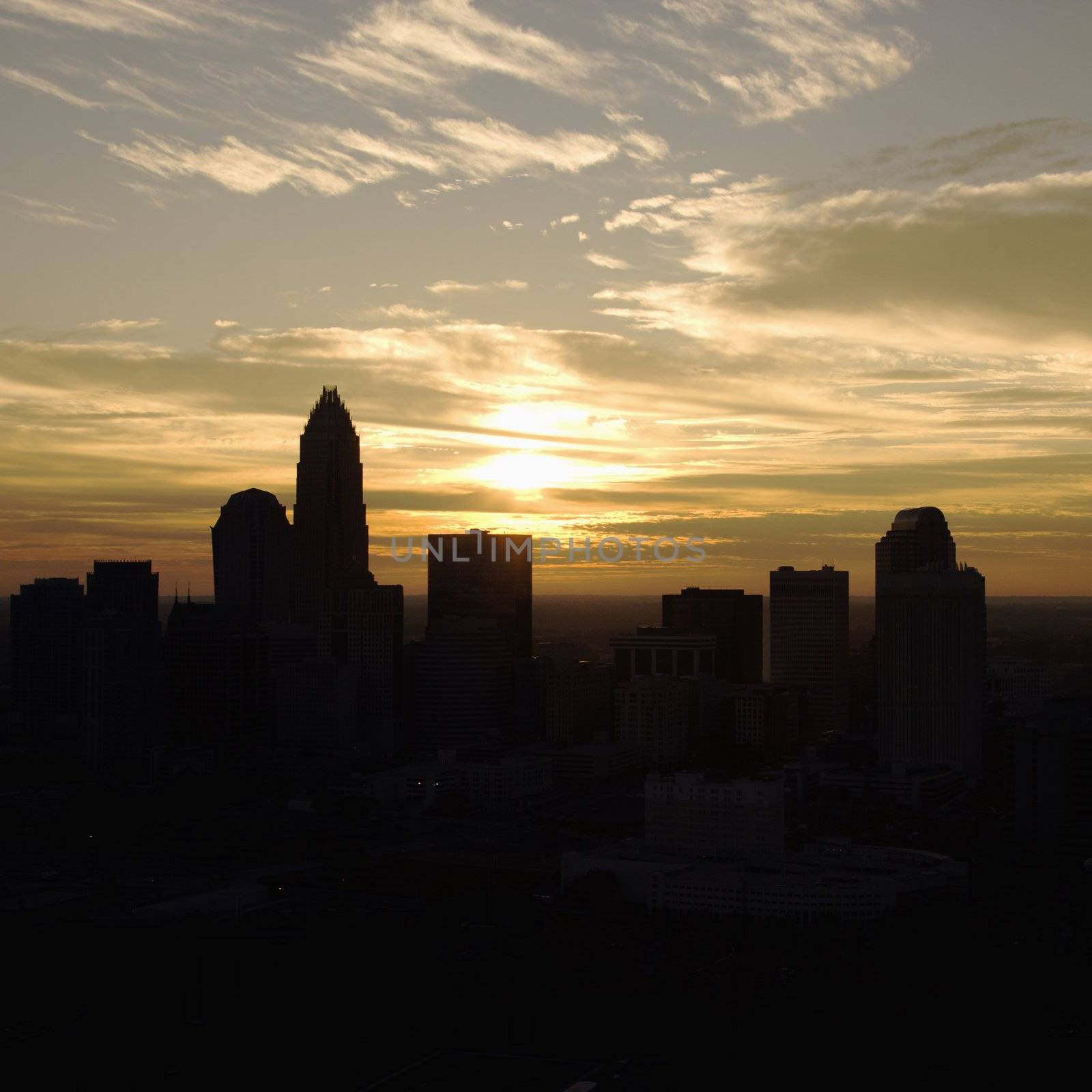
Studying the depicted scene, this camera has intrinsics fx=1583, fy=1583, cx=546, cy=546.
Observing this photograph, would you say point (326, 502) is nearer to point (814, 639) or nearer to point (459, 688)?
point (459, 688)

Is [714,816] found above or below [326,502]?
below

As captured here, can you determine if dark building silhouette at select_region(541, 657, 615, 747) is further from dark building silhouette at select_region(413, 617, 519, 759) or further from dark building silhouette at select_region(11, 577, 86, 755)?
dark building silhouette at select_region(11, 577, 86, 755)

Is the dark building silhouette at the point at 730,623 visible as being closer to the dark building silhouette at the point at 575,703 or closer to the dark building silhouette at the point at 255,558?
the dark building silhouette at the point at 575,703

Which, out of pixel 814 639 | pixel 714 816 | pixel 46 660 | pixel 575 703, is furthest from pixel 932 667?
pixel 46 660

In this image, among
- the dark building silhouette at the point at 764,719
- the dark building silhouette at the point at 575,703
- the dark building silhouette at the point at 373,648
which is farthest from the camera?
the dark building silhouette at the point at 373,648

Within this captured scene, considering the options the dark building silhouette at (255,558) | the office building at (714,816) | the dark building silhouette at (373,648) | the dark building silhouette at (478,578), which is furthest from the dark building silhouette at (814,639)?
the office building at (714,816)
